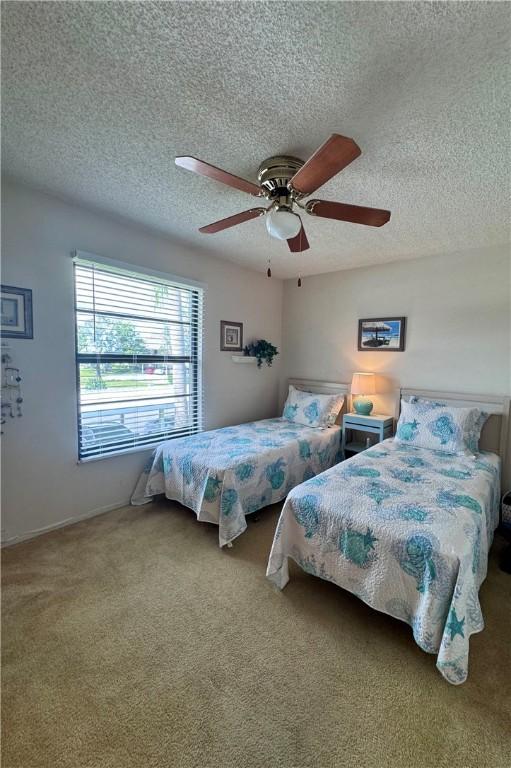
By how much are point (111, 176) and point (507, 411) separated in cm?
369

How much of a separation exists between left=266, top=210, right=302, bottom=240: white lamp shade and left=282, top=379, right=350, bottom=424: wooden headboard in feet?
8.35

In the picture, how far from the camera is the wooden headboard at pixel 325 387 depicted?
398 cm

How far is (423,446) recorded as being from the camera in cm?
288

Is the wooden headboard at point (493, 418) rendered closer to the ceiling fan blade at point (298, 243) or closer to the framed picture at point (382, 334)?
the framed picture at point (382, 334)

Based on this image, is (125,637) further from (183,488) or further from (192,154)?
(192,154)

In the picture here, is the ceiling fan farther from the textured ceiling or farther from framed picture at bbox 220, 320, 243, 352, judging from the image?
framed picture at bbox 220, 320, 243, 352

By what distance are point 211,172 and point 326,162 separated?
0.52 m

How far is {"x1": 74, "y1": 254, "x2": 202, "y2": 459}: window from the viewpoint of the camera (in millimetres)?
2633

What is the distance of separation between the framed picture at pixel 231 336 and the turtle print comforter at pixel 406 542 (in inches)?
80.9

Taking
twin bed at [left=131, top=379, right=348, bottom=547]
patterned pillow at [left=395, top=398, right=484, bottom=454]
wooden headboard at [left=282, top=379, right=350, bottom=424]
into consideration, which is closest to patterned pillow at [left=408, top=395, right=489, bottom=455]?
patterned pillow at [left=395, top=398, right=484, bottom=454]

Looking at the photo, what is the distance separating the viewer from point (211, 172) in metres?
1.47

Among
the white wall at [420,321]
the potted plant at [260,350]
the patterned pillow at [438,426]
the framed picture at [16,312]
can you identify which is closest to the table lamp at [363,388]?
the white wall at [420,321]

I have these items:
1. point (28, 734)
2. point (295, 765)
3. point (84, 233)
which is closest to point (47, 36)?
point (84, 233)

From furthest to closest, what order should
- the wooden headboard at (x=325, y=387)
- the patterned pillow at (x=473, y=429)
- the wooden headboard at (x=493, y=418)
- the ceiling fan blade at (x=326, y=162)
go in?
the wooden headboard at (x=325, y=387)
the wooden headboard at (x=493, y=418)
the patterned pillow at (x=473, y=429)
the ceiling fan blade at (x=326, y=162)
